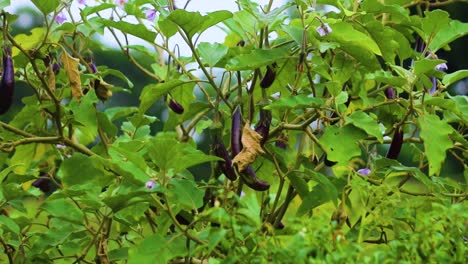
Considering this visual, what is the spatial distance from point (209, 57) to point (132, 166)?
0.43 meters

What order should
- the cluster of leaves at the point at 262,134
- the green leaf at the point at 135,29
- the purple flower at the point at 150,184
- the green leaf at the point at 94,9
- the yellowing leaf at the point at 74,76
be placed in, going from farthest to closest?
1. the green leaf at the point at 94,9
2. the yellowing leaf at the point at 74,76
3. the green leaf at the point at 135,29
4. the purple flower at the point at 150,184
5. the cluster of leaves at the point at 262,134

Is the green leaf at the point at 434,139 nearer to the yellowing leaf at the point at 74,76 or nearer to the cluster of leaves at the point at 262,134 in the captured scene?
the cluster of leaves at the point at 262,134

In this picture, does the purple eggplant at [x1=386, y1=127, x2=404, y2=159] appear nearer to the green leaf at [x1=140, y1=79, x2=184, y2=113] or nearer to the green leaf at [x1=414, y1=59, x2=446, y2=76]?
the green leaf at [x1=414, y1=59, x2=446, y2=76]

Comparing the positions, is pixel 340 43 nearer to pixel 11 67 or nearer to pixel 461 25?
pixel 461 25

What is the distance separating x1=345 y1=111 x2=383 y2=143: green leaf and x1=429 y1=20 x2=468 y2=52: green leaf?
0.99 feet

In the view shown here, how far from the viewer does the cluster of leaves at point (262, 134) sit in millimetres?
2090

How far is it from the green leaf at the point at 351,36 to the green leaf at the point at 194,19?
0.81ft

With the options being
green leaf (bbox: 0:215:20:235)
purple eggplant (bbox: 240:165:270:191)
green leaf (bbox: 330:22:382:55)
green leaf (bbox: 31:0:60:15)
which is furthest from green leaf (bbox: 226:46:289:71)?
green leaf (bbox: 0:215:20:235)

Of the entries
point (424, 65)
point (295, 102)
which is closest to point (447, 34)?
point (424, 65)

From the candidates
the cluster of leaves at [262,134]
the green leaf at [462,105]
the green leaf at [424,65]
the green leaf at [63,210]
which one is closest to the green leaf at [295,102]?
the cluster of leaves at [262,134]

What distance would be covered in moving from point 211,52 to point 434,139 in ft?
1.81

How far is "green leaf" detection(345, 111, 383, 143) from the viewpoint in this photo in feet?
7.41

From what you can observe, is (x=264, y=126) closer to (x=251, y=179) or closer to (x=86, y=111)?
(x=251, y=179)

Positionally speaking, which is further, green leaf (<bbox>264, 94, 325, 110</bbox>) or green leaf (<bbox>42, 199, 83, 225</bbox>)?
green leaf (<bbox>42, 199, 83, 225</bbox>)
